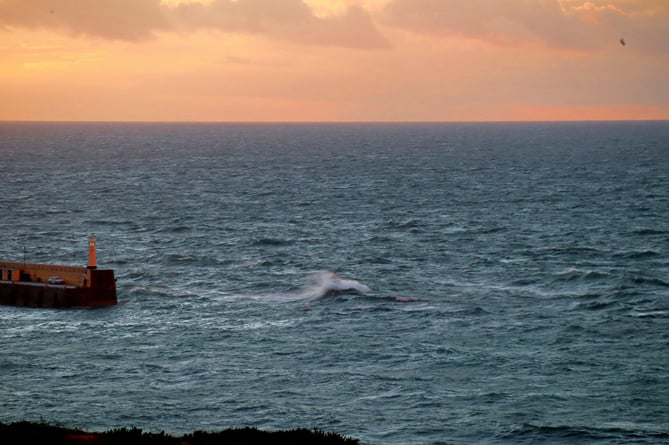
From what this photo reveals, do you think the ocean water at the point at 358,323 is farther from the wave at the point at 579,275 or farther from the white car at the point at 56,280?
the white car at the point at 56,280

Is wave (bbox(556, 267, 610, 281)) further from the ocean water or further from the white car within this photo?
the white car

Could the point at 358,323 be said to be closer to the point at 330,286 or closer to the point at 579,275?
the point at 330,286

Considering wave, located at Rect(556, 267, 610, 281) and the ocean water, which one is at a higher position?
wave, located at Rect(556, 267, 610, 281)

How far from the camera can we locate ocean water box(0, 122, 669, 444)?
132ft

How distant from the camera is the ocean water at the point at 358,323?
4012 cm

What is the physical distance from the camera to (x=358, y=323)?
184 ft

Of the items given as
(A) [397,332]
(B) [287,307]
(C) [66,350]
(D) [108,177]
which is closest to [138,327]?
(C) [66,350]

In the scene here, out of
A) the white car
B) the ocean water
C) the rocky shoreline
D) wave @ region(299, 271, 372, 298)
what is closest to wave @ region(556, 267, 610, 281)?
the ocean water

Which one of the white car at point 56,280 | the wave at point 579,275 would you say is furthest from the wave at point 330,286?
the white car at point 56,280

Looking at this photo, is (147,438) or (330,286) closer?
(147,438)

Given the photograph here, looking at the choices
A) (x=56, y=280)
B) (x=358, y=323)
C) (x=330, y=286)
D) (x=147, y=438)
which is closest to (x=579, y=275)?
(x=330, y=286)

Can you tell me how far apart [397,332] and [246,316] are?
387 inches

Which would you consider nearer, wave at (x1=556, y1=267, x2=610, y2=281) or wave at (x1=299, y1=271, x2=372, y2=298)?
wave at (x1=299, y1=271, x2=372, y2=298)

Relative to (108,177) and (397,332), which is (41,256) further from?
(108,177)
